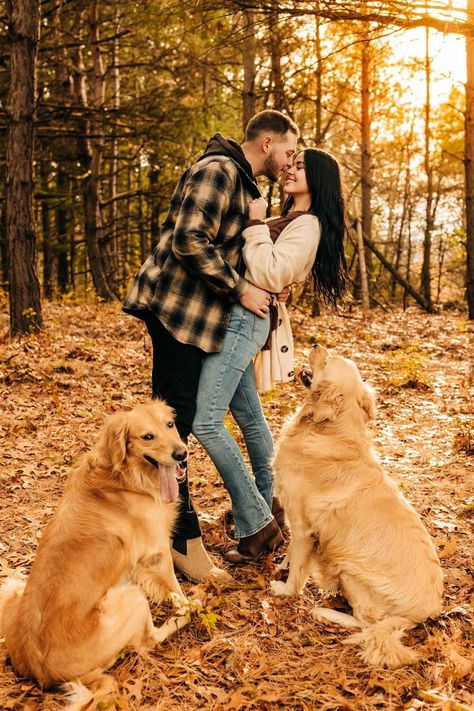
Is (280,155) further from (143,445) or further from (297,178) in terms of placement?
(143,445)

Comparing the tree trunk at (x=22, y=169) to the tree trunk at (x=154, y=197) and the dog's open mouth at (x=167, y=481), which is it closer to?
the tree trunk at (x=154, y=197)

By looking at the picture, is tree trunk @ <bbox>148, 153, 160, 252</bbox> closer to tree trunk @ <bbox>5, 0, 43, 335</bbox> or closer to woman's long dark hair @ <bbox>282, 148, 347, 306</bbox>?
tree trunk @ <bbox>5, 0, 43, 335</bbox>

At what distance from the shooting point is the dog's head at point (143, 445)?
133 inches

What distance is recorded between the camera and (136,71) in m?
17.8

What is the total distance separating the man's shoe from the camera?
381 cm

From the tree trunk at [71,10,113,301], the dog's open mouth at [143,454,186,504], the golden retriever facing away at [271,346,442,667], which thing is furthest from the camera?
the tree trunk at [71,10,113,301]

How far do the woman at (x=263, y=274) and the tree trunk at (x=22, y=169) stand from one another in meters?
6.63

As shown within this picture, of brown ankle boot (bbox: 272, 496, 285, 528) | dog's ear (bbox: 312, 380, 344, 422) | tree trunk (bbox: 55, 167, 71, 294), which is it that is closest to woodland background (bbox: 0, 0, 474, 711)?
tree trunk (bbox: 55, 167, 71, 294)

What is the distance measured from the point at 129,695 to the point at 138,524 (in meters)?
0.85

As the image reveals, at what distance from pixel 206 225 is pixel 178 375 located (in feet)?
3.00

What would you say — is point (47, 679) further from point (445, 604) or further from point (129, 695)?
point (445, 604)

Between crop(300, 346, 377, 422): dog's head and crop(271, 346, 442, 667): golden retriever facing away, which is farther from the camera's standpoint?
crop(300, 346, 377, 422): dog's head

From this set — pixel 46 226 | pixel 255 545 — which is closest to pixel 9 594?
pixel 255 545

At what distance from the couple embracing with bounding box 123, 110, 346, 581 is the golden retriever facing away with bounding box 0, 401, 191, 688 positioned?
31cm
